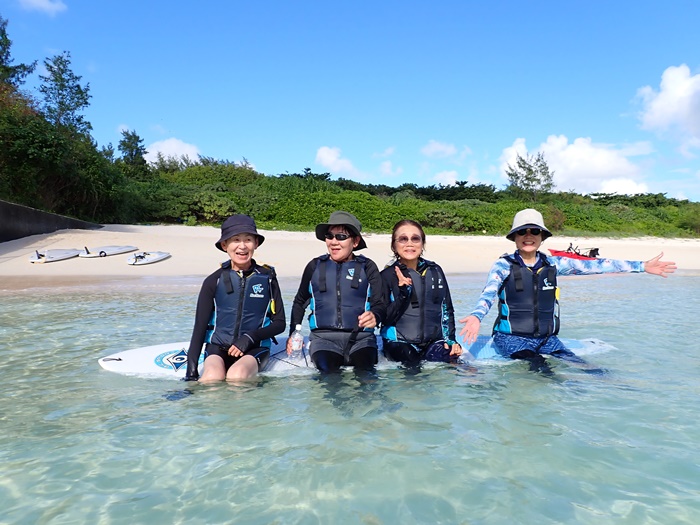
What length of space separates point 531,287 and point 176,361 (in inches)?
124

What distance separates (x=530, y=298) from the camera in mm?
4359

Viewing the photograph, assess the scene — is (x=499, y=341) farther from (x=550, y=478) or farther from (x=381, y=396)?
(x=550, y=478)

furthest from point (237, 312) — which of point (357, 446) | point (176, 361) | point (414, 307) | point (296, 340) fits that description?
point (357, 446)

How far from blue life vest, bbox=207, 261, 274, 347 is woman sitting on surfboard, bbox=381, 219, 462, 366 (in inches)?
42.8

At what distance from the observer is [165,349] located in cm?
472

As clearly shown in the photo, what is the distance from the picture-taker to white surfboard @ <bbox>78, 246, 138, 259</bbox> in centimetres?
1321

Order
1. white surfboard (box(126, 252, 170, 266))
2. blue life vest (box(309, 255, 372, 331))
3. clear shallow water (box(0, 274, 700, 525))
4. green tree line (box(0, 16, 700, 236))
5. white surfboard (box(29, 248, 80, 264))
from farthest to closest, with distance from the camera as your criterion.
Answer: green tree line (box(0, 16, 700, 236))
white surfboard (box(126, 252, 170, 266))
white surfboard (box(29, 248, 80, 264))
blue life vest (box(309, 255, 372, 331))
clear shallow water (box(0, 274, 700, 525))

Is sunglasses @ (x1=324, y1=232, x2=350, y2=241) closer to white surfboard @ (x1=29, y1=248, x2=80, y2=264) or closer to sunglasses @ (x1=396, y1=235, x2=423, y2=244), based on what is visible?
sunglasses @ (x1=396, y1=235, x2=423, y2=244)

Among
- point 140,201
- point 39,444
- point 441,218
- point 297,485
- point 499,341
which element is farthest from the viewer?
point 441,218

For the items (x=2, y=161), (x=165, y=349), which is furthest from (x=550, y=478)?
(x=2, y=161)

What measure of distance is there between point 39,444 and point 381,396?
7.19 feet

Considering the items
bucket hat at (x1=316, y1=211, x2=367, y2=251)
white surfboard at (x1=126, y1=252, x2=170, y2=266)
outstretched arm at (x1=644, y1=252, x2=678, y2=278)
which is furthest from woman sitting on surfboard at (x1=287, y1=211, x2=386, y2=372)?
white surfboard at (x1=126, y1=252, x2=170, y2=266)

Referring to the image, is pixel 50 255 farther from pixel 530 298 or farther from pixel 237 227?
pixel 530 298

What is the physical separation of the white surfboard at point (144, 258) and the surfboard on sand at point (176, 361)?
8991mm
